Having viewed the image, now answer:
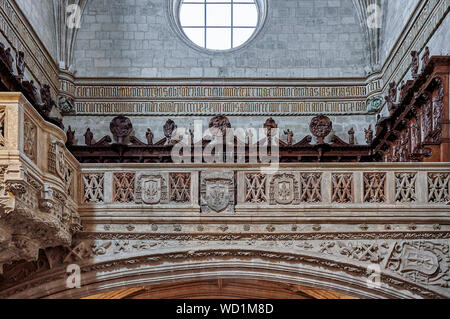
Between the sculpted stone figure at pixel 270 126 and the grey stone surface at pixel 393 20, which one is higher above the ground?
the grey stone surface at pixel 393 20

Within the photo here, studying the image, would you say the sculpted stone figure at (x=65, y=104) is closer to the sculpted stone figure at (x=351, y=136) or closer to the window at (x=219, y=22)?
the window at (x=219, y=22)

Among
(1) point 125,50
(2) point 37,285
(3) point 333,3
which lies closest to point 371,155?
(3) point 333,3

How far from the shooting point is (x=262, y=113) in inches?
768

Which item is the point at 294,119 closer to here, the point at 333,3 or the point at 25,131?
the point at 333,3

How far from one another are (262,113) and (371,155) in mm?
2714

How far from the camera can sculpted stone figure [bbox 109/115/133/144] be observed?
19.0 meters

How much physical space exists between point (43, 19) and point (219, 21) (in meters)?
4.30

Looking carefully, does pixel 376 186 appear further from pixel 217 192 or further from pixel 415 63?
pixel 415 63

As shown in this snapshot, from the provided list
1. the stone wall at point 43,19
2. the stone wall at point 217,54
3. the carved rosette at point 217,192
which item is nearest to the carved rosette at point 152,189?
the carved rosette at point 217,192

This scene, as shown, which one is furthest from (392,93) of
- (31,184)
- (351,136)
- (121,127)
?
(31,184)

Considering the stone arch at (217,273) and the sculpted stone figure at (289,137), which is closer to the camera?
the stone arch at (217,273)

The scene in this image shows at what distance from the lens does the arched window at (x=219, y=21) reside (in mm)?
20297

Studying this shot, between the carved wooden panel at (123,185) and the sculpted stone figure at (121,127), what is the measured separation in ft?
24.2
